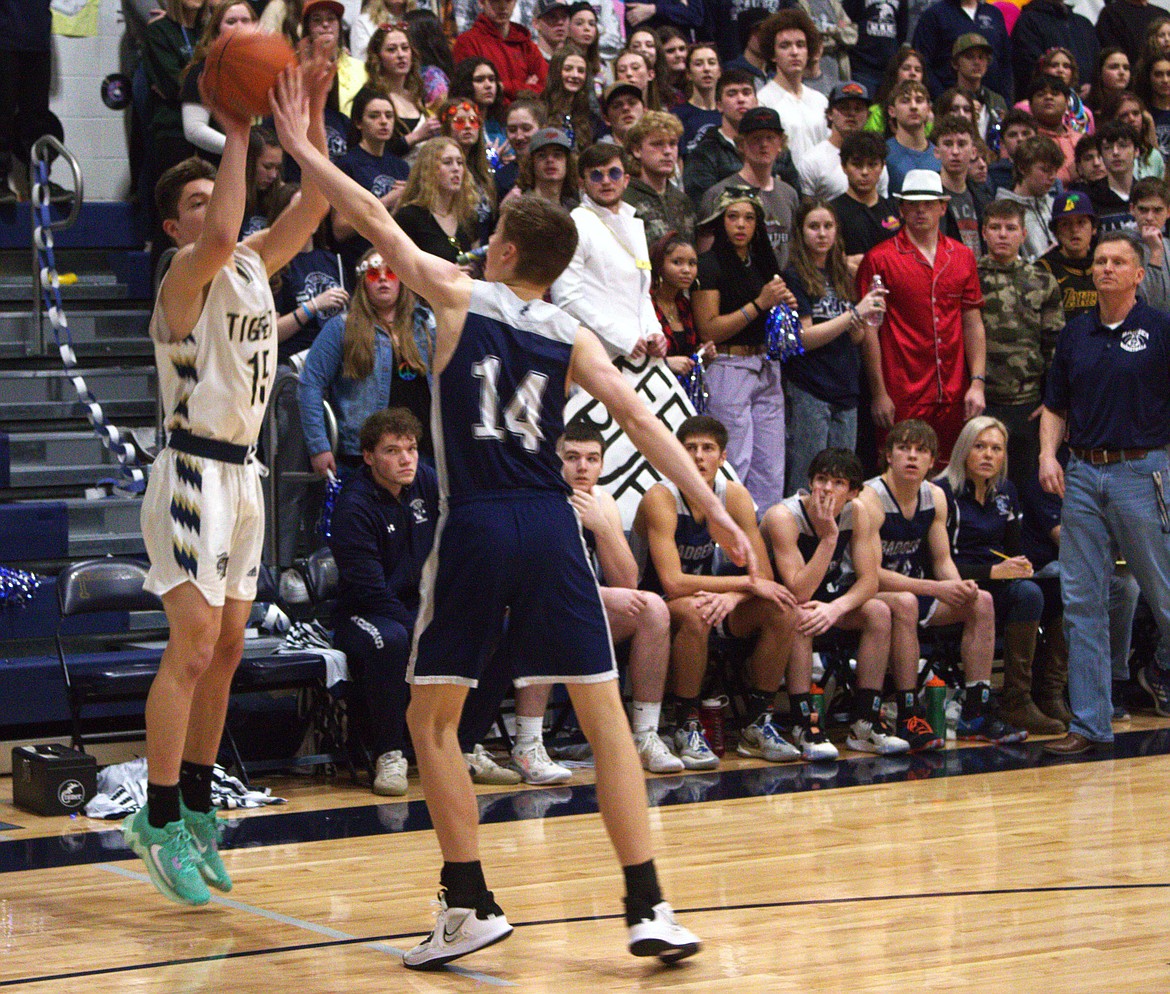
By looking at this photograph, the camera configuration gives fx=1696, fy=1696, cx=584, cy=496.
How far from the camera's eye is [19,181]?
32.5 feet

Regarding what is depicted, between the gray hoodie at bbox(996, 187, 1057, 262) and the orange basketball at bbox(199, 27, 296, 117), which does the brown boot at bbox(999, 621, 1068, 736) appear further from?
the orange basketball at bbox(199, 27, 296, 117)

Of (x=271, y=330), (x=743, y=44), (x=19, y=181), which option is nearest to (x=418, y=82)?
(x=19, y=181)

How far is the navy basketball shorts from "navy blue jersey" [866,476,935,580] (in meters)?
4.13

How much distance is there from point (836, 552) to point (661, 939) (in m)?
4.18

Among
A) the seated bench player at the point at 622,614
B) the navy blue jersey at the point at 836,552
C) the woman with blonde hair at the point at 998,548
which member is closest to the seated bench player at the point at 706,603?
the seated bench player at the point at 622,614

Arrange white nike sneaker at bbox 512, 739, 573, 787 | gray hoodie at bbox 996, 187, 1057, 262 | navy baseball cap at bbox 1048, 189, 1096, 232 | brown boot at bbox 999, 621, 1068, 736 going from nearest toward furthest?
white nike sneaker at bbox 512, 739, 573, 787
brown boot at bbox 999, 621, 1068, 736
navy baseball cap at bbox 1048, 189, 1096, 232
gray hoodie at bbox 996, 187, 1057, 262

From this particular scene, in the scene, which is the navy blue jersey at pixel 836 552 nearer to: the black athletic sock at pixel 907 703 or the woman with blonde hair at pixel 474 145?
the black athletic sock at pixel 907 703

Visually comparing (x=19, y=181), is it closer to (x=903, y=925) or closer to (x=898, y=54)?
(x=898, y=54)

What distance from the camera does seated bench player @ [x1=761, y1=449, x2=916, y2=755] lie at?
7.84 m

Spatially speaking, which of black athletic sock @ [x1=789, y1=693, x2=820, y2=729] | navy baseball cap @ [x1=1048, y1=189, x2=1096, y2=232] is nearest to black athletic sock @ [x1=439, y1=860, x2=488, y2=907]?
black athletic sock @ [x1=789, y1=693, x2=820, y2=729]

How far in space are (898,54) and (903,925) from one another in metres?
7.76

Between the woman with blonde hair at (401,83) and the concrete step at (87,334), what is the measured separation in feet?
5.73

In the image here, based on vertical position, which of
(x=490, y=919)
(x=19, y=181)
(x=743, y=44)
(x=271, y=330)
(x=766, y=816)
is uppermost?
(x=743, y=44)

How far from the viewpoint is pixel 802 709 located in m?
7.85
